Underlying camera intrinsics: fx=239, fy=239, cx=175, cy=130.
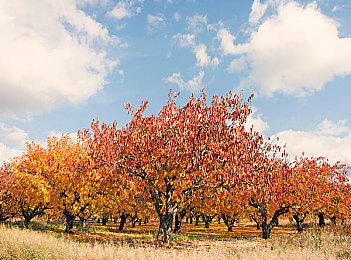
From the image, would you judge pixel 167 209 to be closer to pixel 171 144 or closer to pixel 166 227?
pixel 166 227

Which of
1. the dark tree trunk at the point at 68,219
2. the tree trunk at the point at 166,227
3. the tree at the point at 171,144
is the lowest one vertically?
the dark tree trunk at the point at 68,219

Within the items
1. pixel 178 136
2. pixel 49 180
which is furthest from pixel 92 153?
pixel 49 180

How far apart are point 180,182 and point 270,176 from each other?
4673 millimetres

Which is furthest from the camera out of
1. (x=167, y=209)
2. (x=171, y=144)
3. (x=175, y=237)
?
(x=175, y=237)

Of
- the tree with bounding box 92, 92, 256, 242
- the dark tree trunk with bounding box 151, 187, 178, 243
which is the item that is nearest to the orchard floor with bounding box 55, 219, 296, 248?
the dark tree trunk with bounding box 151, 187, 178, 243

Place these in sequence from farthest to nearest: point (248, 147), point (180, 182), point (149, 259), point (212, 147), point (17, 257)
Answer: point (248, 147) < point (180, 182) < point (212, 147) < point (17, 257) < point (149, 259)

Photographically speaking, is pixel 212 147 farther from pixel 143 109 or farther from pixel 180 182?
pixel 143 109

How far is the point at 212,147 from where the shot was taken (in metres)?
11.1

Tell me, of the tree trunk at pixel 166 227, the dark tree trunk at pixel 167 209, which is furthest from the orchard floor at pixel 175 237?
the dark tree trunk at pixel 167 209

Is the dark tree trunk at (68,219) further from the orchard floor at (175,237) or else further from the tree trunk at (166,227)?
the tree trunk at (166,227)

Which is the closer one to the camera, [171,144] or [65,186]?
[171,144]

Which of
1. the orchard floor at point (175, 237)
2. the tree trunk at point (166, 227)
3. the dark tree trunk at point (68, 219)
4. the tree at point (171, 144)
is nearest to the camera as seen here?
the tree at point (171, 144)

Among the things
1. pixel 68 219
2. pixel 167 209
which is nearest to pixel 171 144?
pixel 167 209

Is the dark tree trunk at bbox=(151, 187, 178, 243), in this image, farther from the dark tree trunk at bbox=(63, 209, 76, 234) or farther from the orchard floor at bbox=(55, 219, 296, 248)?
the dark tree trunk at bbox=(63, 209, 76, 234)
